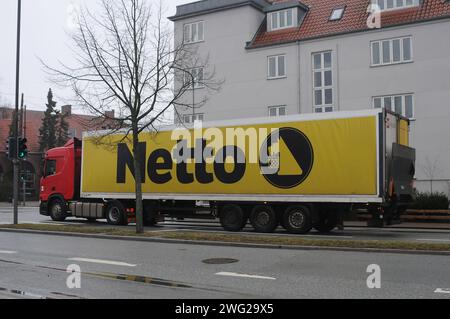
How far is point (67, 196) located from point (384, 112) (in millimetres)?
13911

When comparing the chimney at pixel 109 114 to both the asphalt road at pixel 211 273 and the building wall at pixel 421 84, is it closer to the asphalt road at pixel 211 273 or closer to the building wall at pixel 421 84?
the asphalt road at pixel 211 273

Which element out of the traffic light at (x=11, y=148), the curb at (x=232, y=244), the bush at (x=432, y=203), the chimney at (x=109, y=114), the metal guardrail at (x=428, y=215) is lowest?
the curb at (x=232, y=244)

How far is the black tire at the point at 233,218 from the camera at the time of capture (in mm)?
18719

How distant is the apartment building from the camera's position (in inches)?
1084

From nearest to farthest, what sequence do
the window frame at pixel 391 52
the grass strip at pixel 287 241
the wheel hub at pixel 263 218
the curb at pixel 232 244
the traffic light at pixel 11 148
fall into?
1. the curb at pixel 232 244
2. the grass strip at pixel 287 241
3. the wheel hub at pixel 263 218
4. the traffic light at pixel 11 148
5. the window frame at pixel 391 52

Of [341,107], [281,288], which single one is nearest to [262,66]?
[341,107]

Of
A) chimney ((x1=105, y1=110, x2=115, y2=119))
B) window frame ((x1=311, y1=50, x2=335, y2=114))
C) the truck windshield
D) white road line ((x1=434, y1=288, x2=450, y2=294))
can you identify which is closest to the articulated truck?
chimney ((x1=105, y1=110, x2=115, y2=119))

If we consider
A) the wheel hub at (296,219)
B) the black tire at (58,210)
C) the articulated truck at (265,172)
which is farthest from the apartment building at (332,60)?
the wheel hub at (296,219)

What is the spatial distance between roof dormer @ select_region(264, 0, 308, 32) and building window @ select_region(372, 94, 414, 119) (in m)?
7.79

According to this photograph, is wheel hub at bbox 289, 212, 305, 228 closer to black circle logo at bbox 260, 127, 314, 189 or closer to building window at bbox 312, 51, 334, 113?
black circle logo at bbox 260, 127, 314, 189

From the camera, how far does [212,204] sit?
19.5 metres

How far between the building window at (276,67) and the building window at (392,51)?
5.38 m

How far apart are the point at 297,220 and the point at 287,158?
2.04 meters
